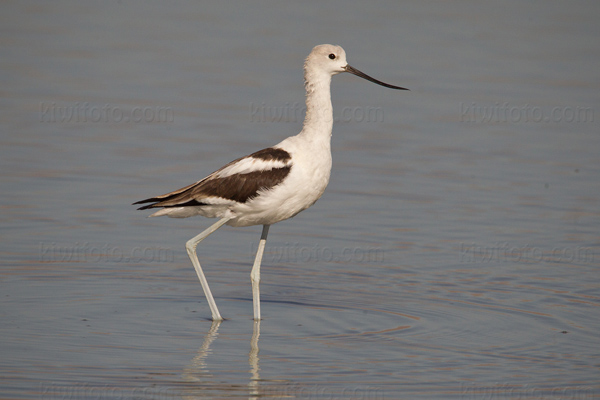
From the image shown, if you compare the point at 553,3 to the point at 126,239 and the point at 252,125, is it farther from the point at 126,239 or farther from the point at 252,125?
the point at 126,239

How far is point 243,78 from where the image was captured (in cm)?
1906

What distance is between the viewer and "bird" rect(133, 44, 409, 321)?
28.9ft

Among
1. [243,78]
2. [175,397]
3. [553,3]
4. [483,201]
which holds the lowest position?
[175,397]

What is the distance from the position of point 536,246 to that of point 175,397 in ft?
19.1

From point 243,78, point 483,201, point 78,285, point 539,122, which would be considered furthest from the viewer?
point 243,78

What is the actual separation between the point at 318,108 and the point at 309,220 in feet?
11.6

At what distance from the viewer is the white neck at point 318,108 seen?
355 inches

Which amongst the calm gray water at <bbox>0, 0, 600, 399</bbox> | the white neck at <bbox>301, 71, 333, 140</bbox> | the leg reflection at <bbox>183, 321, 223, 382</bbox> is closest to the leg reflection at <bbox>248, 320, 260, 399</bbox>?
the calm gray water at <bbox>0, 0, 600, 399</bbox>

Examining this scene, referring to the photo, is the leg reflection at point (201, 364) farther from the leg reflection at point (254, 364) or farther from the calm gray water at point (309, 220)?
the leg reflection at point (254, 364)

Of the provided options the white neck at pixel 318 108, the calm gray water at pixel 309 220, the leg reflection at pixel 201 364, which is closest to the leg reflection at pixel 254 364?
the calm gray water at pixel 309 220

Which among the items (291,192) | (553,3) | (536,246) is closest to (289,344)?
(291,192)

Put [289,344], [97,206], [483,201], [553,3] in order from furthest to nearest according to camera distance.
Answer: [553,3], [483,201], [97,206], [289,344]

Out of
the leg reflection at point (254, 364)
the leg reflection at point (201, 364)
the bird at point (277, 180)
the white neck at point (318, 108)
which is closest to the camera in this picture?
the leg reflection at point (254, 364)

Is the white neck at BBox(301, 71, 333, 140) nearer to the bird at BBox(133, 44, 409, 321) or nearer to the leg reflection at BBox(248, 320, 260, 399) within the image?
the bird at BBox(133, 44, 409, 321)
